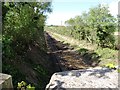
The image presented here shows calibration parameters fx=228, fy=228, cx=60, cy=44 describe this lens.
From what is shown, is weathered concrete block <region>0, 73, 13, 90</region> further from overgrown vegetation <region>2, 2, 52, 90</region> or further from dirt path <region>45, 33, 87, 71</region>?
dirt path <region>45, 33, 87, 71</region>

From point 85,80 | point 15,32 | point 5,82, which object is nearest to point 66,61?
point 15,32

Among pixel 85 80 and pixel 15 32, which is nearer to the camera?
pixel 85 80

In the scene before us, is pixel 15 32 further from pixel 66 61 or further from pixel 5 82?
pixel 66 61

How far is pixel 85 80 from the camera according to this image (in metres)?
6.86

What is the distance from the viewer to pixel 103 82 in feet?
21.9

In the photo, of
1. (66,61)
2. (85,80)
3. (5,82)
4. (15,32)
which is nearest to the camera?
(5,82)

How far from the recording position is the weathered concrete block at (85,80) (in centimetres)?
648

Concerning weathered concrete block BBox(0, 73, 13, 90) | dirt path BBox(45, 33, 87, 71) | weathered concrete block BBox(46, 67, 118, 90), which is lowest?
dirt path BBox(45, 33, 87, 71)

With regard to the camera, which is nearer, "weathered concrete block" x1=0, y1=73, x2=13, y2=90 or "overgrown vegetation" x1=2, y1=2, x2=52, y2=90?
"weathered concrete block" x1=0, y1=73, x2=13, y2=90

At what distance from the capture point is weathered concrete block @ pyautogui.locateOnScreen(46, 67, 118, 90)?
6480 mm

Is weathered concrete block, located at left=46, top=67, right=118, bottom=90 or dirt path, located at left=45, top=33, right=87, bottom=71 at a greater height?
weathered concrete block, located at left=46, top=67, right=118, bottom=90

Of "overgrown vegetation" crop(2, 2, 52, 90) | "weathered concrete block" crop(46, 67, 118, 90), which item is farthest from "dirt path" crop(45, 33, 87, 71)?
"weathered concrete block" crop(46, 67, 118, 90)

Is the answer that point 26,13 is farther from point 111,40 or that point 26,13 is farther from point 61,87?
point 111,40

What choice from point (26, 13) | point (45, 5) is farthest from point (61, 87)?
point (45, 5)
